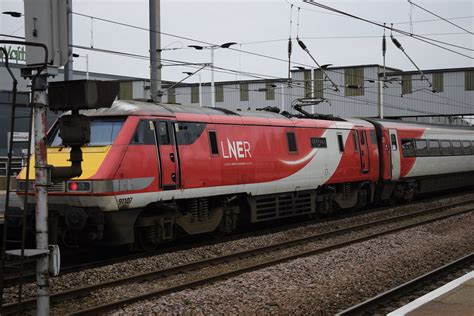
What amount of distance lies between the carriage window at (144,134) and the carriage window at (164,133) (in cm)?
22

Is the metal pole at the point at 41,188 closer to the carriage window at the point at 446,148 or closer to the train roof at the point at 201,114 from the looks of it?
the train roof at the point at 201,114

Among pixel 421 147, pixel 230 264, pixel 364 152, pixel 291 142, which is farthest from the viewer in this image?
pixel 421 147

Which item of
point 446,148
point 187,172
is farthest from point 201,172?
point 446,148

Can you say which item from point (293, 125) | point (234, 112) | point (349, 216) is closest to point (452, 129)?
point (349, 216)

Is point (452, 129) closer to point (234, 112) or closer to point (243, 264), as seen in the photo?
point (234, 112)

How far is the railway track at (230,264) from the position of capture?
26.1ft

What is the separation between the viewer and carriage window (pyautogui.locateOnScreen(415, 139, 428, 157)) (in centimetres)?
2230

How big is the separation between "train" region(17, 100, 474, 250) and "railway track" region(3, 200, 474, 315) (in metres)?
1.44

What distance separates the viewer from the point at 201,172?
40.0ft

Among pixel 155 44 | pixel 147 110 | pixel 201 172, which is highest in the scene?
pixel 155 44

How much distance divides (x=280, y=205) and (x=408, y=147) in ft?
27.8

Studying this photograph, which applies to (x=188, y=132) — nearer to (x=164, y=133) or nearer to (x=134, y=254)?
Answer: (x=164, y=133)

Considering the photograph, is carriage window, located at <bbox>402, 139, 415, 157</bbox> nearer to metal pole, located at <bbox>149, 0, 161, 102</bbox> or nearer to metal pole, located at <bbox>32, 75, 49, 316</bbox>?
metal pole, located at <bbox>149, 0, 161, 102</bbox>

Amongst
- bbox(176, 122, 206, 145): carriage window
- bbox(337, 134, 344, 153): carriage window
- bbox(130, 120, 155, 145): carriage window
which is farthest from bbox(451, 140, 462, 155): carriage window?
bbox(130, 120, 155, 145): carriage window
